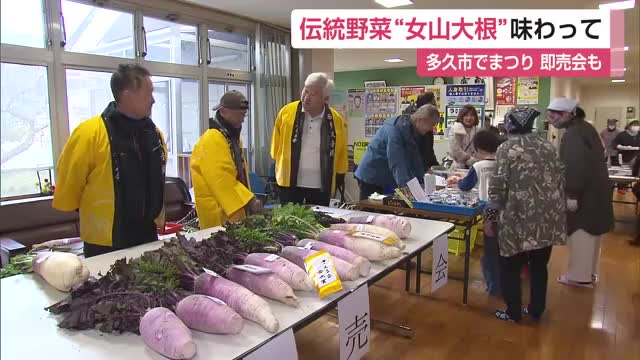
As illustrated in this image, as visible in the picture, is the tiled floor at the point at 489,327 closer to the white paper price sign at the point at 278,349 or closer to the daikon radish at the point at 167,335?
the white paper price sign at the point at 278,349

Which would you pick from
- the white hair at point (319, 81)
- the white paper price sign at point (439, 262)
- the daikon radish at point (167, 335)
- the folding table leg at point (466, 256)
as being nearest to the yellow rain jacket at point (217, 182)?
the white hair at point (319, 81)

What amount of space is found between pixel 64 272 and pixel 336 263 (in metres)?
0.83

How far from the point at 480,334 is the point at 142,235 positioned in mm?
1998

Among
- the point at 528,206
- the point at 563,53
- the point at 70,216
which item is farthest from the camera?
the point at 563,53

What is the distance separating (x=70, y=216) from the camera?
146 inches

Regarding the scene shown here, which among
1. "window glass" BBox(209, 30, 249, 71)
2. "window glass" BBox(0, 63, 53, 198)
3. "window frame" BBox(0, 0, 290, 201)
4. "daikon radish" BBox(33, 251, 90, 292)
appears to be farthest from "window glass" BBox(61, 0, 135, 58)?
"daikon radish" BBox(33, 251, 90, 292)

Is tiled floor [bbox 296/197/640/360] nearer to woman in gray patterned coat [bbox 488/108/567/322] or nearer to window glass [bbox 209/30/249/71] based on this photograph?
woman in gray patterned coat [bbox 488/108/567/322]

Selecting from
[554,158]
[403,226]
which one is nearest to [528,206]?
[554,158]

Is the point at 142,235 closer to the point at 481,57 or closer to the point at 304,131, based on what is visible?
the point at 304,131

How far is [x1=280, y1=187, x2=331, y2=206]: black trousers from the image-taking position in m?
2.80

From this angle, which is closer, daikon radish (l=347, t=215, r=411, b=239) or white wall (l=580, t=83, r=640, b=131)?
daikon radish (l=347, t=215, r=411, b=239)

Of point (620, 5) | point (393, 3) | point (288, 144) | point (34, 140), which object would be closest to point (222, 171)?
point (288, 144)

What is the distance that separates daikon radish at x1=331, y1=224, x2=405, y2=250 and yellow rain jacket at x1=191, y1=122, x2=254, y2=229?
1.61 ft

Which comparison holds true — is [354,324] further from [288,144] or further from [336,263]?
[288,144]
